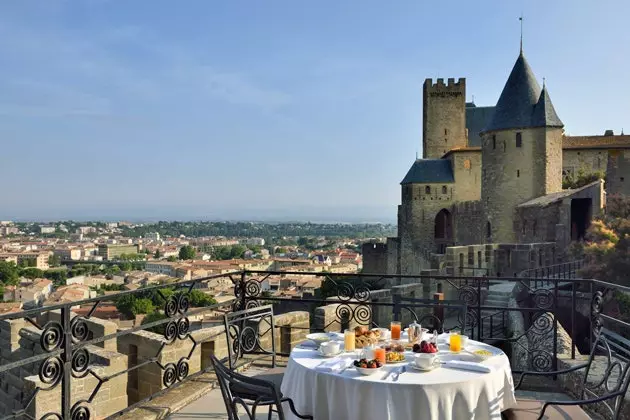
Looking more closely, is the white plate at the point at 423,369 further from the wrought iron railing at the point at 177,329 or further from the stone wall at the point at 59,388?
the stone wall at the point at 59,388

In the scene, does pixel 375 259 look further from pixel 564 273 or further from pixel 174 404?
pixel 174 404

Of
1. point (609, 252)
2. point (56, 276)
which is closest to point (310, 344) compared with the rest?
point (609, 252)

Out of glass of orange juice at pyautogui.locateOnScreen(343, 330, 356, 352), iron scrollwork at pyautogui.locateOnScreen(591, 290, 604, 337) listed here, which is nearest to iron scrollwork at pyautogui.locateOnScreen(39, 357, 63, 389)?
glass of orange juice at pyautogui.locateOnScreen(343, 330, 356, 352)

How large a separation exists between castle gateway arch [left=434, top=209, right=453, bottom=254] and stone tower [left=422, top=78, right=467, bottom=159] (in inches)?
245

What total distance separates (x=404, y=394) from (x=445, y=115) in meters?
40.8

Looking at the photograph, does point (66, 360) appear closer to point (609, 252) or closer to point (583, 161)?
point (609, 252)

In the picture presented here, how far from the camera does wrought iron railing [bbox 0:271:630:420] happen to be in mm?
3756

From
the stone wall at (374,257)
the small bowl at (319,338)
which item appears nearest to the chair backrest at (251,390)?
the small bowl at (319,338)

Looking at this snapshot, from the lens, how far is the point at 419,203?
36344mm

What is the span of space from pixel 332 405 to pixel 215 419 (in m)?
1.73

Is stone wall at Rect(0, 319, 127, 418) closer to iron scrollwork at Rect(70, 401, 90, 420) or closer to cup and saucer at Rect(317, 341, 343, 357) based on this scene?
iron scrollwork at Rect(70, 401, 90, 420)

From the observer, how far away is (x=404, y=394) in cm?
296

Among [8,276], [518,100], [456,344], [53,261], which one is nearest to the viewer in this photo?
[456,344]

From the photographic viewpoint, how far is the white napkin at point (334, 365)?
3262 mm
